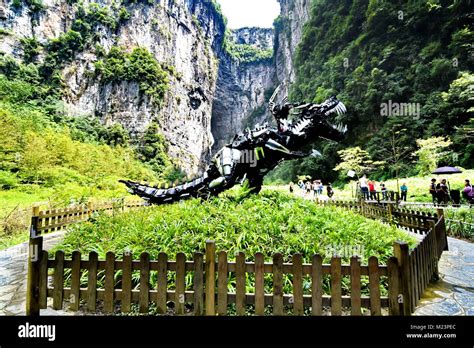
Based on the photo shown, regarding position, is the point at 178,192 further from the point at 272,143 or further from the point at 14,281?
the point at 14,281

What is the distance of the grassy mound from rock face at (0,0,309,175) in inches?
1631

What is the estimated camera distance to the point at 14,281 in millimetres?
3674

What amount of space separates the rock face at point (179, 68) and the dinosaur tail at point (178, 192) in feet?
126

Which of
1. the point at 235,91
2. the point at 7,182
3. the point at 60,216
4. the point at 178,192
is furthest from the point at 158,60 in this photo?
the point at 178,192

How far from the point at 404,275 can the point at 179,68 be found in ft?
178

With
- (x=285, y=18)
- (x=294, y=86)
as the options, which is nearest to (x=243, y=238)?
(x=294, y=86)

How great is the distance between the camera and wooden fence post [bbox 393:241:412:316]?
2359 millimetres

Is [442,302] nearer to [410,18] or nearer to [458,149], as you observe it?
[458,149]

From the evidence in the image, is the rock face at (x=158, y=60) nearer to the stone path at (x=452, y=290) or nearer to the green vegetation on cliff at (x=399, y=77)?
the green vegetation on cliff at (x=399, y=77)

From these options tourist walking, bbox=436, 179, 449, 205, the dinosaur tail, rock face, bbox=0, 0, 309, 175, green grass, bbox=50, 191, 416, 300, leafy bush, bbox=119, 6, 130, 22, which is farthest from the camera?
leafy bush, bbox=119, 6, 130, 22

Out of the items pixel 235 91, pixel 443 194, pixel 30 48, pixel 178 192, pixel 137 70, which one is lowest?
pixel 443 194

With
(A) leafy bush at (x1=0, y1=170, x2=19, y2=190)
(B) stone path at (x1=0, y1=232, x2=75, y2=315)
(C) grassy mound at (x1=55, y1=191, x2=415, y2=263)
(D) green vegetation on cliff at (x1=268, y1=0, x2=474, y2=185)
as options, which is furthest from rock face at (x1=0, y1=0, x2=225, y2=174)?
(C) grassy mound at (x1=55, y1=191, x2=415, y2=263)

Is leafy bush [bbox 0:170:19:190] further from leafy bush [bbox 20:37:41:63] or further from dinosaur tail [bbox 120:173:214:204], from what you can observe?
leafy bush [bbox 20:37:41:63]
